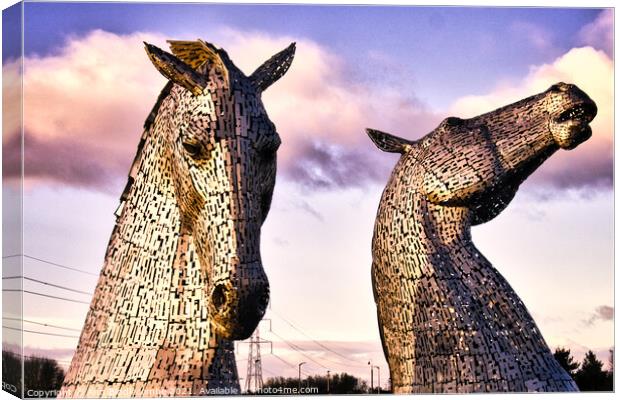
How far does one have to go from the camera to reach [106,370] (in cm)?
593

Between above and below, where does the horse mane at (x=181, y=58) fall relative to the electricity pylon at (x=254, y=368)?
above

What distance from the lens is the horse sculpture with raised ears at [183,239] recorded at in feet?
18.5

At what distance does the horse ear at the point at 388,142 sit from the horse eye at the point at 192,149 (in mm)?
3208

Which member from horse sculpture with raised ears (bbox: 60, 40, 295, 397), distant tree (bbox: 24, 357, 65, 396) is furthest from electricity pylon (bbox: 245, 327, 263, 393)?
horse sculpture with raised ears (bbox: 60, 40, 295, 397)

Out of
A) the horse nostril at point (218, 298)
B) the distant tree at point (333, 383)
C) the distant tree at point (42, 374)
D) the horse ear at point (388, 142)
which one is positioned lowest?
the distant tree at point (333, 383)

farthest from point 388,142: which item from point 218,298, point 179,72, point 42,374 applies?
point 218,298

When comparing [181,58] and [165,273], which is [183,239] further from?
[181,58]

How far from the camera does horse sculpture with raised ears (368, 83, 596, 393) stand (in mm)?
7961

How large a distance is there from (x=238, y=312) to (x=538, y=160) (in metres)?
3.61

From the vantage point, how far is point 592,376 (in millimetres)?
8984

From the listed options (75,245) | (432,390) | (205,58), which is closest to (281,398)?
(432,390)

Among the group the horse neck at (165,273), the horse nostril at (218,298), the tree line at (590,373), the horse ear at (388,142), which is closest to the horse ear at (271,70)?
the horse neck at (165,273)

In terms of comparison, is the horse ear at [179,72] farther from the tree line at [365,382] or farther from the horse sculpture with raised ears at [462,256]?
the horse sculpture with raised ears at [462,256]

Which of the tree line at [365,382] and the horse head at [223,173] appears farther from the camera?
the tree line at [365,382]
